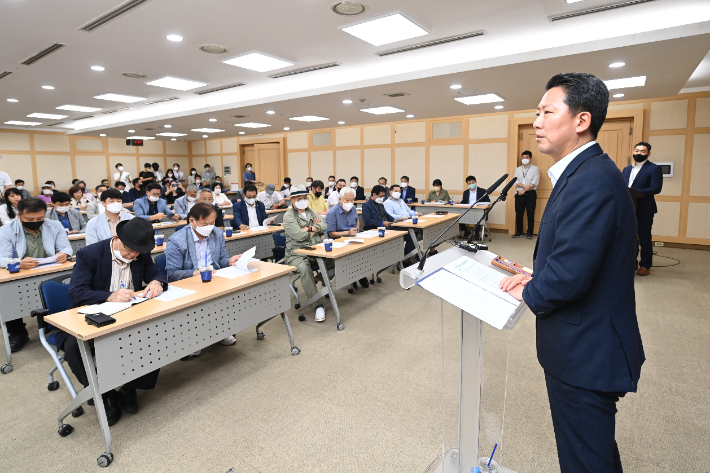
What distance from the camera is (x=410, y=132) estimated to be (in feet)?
35.8

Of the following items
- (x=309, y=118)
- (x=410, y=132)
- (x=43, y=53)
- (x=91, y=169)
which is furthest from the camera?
(x=91, y=169)

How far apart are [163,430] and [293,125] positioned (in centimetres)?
998

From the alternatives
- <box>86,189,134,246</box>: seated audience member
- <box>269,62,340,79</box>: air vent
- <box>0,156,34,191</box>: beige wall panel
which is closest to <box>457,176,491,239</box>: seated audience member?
<box>269,62,340,79</box>: air vent

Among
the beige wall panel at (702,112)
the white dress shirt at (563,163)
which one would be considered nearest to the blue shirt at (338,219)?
the white dress shirt at (563,163)

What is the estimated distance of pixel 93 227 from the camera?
429 cm

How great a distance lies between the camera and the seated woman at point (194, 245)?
3371 millimetres

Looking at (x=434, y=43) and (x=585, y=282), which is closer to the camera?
(x=585, y=282)

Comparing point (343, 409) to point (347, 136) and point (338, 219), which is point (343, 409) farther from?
point (347, 136)

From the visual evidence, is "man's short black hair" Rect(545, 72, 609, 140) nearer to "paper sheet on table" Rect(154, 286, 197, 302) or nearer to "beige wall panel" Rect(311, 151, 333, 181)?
"paper sheet on table" Rect(154, 286, 197, 302)

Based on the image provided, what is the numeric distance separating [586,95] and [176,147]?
17675 mm

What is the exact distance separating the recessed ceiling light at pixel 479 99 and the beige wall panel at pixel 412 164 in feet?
9.88

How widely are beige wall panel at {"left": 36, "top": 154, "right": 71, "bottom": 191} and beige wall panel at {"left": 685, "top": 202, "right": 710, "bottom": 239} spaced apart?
57.6ft

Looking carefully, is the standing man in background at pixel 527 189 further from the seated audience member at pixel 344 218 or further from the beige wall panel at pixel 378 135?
the seated audience member at pixel 344 218

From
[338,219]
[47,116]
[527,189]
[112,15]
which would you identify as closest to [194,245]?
[338,219]
